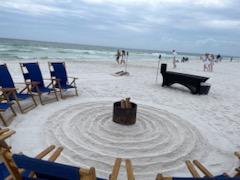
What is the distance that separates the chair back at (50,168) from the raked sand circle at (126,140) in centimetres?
156

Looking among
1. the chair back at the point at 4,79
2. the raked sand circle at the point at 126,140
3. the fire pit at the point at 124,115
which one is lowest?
the raked sand circle at the point at 126,140

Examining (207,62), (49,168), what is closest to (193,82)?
(49,168)

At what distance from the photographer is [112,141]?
4.02 metres

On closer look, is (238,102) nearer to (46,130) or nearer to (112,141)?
(112,141)

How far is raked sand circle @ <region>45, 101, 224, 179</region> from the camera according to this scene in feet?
11.3

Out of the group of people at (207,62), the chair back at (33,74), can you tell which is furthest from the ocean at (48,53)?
the chair back at (33,74)

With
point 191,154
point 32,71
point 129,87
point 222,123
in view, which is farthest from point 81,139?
point 129,87

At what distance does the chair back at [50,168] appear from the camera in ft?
5.29

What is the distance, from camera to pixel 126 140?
162 inches

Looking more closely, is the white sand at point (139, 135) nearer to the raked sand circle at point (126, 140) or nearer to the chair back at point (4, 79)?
the raked sand circle at point (126, 140)

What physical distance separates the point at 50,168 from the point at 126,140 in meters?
2.53

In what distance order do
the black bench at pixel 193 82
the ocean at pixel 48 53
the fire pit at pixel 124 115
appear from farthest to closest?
the ocean at pixel 48 53 < the black bench at pixel 193 82 < the fire pit at pixel 124 115

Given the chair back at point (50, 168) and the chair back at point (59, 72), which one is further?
the chair back at point (59, 72)

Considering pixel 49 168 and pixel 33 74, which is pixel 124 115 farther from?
pixel 49 168
